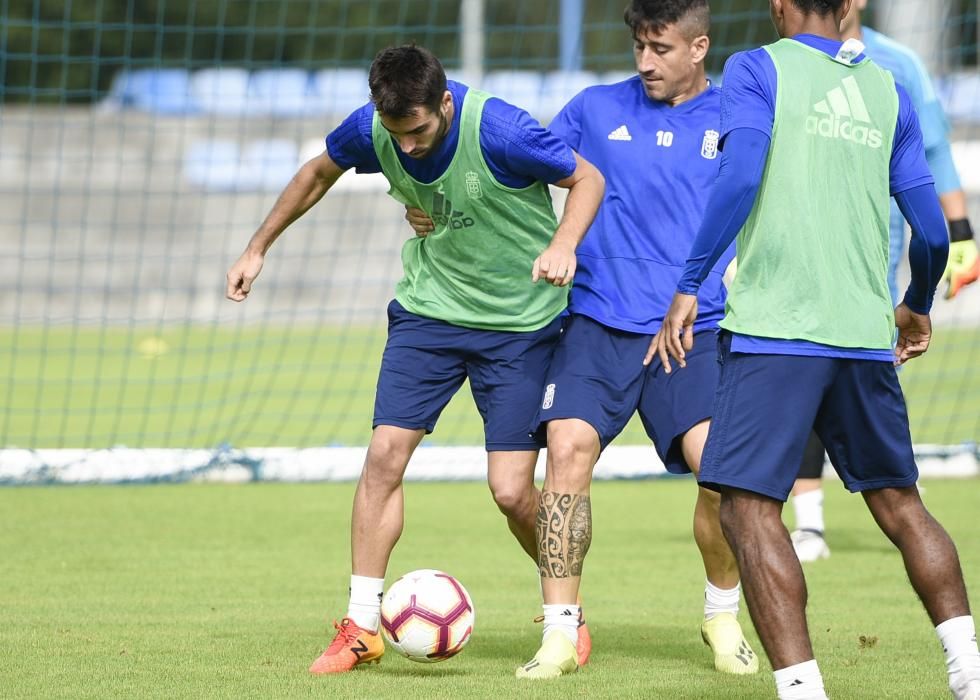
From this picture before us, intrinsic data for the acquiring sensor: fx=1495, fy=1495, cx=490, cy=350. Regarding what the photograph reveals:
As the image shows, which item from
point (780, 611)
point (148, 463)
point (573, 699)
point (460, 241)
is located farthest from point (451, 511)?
point (780, 611)

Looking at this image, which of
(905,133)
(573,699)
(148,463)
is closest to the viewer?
(905,133)

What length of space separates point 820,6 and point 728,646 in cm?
Answer: 213

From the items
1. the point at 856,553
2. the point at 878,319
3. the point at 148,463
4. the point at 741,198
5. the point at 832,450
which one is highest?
the point at 741,198

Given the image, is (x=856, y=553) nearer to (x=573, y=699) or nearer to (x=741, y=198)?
(x=573, y=699)

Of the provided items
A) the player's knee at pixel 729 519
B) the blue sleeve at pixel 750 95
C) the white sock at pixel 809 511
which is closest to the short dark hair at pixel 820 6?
the blue sleeve at pixel 750 95

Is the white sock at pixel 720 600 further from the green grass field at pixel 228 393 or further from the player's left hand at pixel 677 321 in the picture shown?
the green grass field at pixel 228 393

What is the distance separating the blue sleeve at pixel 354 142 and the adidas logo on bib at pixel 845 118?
66.8 inches

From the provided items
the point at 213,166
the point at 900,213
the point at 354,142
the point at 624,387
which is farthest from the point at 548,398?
the point at 213,166

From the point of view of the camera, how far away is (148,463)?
9445 millimetres

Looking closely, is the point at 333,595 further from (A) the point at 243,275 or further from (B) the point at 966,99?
(B) the point at 966,99

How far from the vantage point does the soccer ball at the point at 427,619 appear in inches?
187

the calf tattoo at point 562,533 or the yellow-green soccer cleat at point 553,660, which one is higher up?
the calf tattoo at point 562,533

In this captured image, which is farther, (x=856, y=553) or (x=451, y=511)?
(x=451, y=511)

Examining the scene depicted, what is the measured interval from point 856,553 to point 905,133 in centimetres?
374
